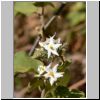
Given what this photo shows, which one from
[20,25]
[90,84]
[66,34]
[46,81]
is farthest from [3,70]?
[20,25]

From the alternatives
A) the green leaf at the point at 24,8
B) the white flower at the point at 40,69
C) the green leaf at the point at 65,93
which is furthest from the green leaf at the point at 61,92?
the green leaf at the point at 24,8

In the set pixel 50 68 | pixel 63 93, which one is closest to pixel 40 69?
pixel 50 68

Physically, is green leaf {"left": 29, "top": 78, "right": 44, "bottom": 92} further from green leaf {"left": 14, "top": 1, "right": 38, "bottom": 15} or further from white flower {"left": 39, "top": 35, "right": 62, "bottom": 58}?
green leaf {"left": 14, "top": 1, "right": 38, "bottom": 15}

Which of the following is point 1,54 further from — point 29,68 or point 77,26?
point 77,26

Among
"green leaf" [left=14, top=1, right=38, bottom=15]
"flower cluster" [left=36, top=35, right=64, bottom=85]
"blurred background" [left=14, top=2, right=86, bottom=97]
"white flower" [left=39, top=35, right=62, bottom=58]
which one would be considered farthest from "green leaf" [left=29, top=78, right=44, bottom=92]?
"blurred background" [left=14, top=2, right=86, bottom=97]

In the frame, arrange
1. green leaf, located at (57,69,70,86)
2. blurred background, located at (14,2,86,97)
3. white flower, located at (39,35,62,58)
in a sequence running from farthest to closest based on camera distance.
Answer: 1. blurred background, located at (14,2,86,97)
2. green leaf, located at (57,69,70,86)
3. white flower, located at (39,35,62,58)

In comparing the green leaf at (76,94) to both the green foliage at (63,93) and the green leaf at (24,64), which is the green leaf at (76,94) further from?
the green leaf at (24,64)

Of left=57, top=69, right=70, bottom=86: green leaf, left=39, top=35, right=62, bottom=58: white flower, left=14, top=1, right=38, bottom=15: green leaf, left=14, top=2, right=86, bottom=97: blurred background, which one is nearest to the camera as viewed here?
left=39, top=35, right=62, bottom=58: white flower
